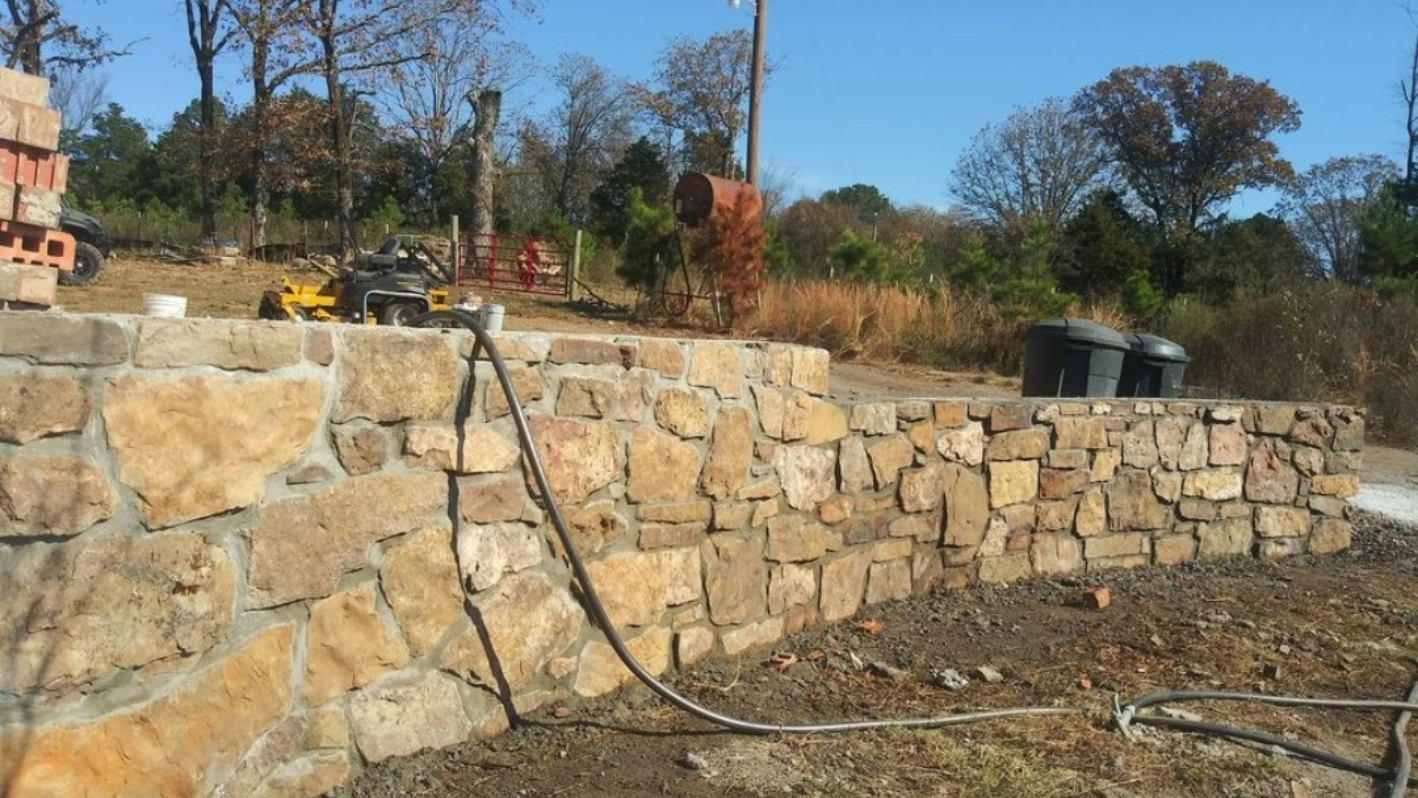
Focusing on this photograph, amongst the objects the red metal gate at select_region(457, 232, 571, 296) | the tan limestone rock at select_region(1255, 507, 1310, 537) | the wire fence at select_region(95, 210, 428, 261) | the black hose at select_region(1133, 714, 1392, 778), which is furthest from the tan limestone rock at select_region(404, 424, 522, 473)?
the wire fence at select_region(95, 210, 428, 261)

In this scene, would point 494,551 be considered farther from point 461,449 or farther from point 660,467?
point 660,467

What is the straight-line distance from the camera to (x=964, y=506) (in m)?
5.70

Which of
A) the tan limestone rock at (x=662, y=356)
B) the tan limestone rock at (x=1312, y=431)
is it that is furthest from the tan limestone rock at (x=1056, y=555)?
the tan limestone rock at (x=662, y=356)

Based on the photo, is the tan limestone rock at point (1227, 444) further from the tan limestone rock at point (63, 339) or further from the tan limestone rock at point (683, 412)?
the tan limestone rock at point (63, 339)

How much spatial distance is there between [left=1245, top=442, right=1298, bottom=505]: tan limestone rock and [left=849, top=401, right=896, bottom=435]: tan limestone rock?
2952mm

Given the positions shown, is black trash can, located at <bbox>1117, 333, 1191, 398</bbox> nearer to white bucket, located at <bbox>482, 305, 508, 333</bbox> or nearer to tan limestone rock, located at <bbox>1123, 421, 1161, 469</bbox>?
tan limestone rock, located at <bbox>1123, 421, 1161, 469</bbox>

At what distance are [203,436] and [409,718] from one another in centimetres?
107

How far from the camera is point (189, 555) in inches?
113

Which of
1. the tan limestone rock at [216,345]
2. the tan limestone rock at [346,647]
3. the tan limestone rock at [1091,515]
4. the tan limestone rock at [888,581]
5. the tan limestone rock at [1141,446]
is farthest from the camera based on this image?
the tan limestone rock at [1141,446]

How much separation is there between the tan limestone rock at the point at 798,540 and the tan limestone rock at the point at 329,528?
1638mm

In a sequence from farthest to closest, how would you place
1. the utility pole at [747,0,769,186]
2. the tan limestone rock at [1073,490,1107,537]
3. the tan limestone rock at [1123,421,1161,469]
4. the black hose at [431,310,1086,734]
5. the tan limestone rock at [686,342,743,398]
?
the utility pole at [747,0,769,186] → the tan limestone rock at [1123,421,1161,469] → the tan limestone rock at [1073,490,1107,537] → the tan limestone rock at [686,342,743,398] → the black hose at [431,310,1086,734]

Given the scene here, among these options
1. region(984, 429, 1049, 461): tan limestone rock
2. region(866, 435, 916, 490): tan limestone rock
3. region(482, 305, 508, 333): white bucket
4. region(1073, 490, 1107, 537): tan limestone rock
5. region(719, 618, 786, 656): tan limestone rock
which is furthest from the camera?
region(1073, 490, 1107, 537): tan limestone rock

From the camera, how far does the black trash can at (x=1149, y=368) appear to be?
7.82 m

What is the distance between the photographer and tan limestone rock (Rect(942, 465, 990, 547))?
5.62 meters
